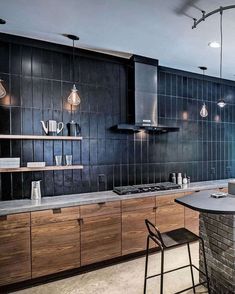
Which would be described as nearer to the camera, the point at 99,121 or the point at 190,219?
the point at 99,121

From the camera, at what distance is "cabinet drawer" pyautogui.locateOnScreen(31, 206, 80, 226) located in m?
2.31

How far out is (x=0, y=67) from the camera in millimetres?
2582

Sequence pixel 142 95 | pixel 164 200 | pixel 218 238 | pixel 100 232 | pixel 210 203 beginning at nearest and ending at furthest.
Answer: pixel 210 203 < pixel 218 238 < pixel 100 232 < pixel 164 200 < pixel 142 95

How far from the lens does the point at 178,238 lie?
76.2 inches

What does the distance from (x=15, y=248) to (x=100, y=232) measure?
0.94 m

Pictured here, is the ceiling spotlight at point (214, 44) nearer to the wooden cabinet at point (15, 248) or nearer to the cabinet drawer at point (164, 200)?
the cabinet drawer at point (164, 200)

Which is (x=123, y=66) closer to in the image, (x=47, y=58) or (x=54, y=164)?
(x=47, y=58)

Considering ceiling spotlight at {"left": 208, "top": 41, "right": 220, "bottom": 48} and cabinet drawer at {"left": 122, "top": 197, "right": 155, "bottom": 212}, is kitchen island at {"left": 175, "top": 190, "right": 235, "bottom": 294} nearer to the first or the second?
cabinet drawer at {"left": 122, "top": 197, "right": 155, "bottom": 212}

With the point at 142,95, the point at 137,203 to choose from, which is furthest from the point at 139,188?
the point at 142,95

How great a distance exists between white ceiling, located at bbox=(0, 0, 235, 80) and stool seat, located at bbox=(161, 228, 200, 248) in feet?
6.83

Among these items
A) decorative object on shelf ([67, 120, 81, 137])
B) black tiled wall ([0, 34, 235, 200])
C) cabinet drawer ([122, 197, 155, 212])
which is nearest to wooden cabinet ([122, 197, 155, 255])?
cabinet drawer ([122, 197, 155, 212])

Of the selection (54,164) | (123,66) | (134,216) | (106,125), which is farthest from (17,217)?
(123,66)

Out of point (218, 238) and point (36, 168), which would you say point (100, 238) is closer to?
point (36, 168)

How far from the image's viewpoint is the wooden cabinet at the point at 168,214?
9.92 feet
